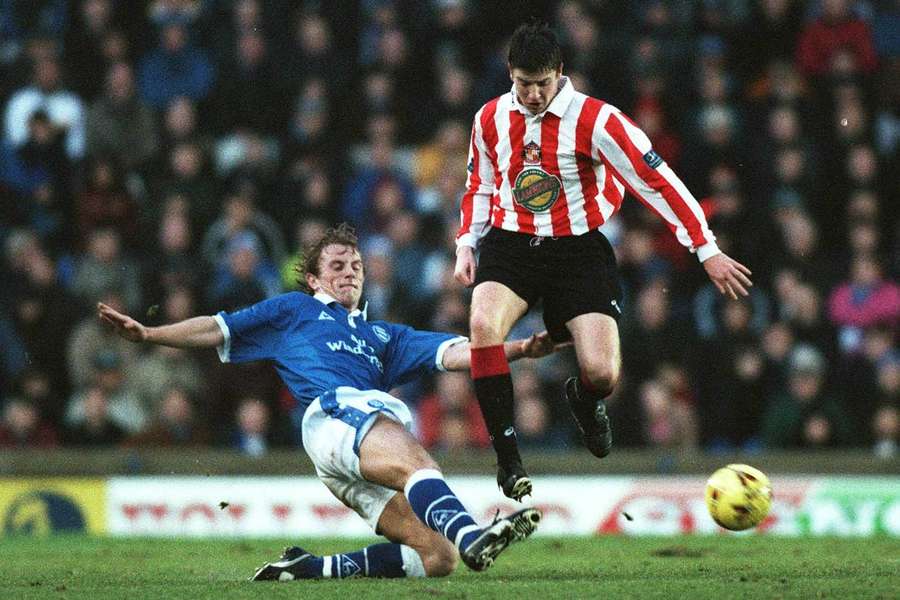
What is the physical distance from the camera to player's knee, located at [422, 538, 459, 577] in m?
7.77

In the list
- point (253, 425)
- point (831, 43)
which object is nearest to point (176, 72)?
point (253, 425)

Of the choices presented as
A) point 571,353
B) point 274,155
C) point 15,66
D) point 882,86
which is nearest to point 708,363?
point 571,353

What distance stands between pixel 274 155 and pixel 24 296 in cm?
230

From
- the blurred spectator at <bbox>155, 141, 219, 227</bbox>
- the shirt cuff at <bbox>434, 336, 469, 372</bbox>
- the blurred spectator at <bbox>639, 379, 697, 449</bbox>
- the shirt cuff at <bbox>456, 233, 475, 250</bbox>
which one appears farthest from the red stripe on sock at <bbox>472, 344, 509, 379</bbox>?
the blurred spectator at <bbox>155, 141, 219, 227</bbox>

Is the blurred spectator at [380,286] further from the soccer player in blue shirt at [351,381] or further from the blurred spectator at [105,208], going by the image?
the soccer player in blue shirt at [351,381]

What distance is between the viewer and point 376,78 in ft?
45.8

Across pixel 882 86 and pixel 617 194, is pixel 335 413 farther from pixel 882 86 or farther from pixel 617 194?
pixel 882 86

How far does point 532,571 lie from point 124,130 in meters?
7.05

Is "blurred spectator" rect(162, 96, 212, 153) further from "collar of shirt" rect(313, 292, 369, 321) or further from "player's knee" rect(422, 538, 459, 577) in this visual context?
"player's knee" rect(422, 538, 459, 577)

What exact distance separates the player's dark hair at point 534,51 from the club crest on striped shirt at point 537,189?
520 millimetres

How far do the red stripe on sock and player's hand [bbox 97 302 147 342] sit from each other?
Result: 1480 mm

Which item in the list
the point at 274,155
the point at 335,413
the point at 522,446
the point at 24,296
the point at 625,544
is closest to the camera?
the point at 335,413

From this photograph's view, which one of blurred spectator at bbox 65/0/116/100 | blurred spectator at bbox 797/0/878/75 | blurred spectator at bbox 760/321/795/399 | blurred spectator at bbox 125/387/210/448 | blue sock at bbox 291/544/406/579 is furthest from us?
blurred spectator at bbox 65/0/116/100

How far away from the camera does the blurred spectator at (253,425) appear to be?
1234cm
